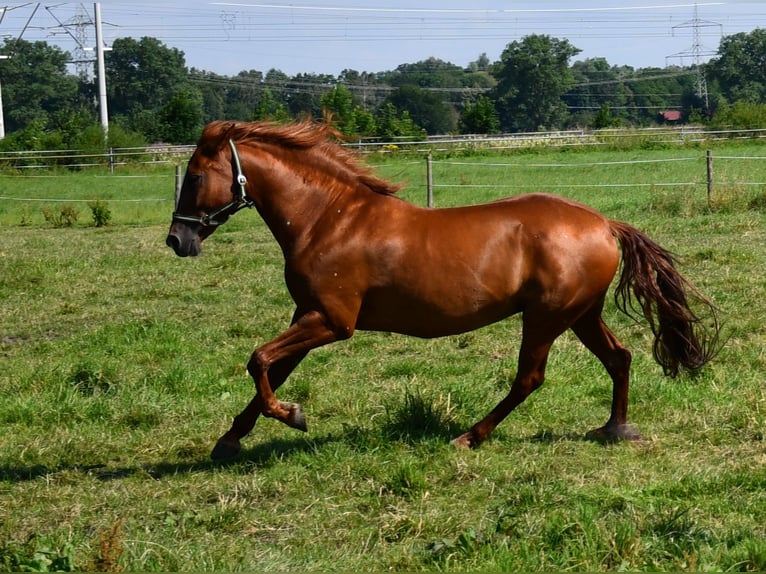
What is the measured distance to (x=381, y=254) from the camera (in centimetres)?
559

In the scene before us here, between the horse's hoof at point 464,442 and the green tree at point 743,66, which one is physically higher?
the green tree at point 743,66

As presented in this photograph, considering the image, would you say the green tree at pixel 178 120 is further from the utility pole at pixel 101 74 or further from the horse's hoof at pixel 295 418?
the horse's hoof at pixel 295 418

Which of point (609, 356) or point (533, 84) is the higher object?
point (533, 84)

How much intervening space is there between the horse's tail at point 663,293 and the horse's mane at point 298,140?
1.50 metres

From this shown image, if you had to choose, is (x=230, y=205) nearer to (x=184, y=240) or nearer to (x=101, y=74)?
(x=184, y=240)

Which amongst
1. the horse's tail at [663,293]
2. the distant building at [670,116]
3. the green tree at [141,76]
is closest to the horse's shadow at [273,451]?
the horse's tail at [663,293]

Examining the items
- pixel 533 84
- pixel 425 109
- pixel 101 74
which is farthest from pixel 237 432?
pixel 533 84

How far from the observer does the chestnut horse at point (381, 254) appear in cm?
555

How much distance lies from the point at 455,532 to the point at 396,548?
0.32 m

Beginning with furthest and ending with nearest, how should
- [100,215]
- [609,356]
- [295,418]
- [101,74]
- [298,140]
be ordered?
[101,74] < [100,215] < [609,356] < [298,140] < [295,418]

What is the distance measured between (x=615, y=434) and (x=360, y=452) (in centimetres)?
153

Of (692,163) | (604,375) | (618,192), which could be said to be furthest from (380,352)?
(692,163)

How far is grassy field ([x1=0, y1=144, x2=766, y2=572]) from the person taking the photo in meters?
4.15

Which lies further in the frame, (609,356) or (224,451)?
(609,356)
